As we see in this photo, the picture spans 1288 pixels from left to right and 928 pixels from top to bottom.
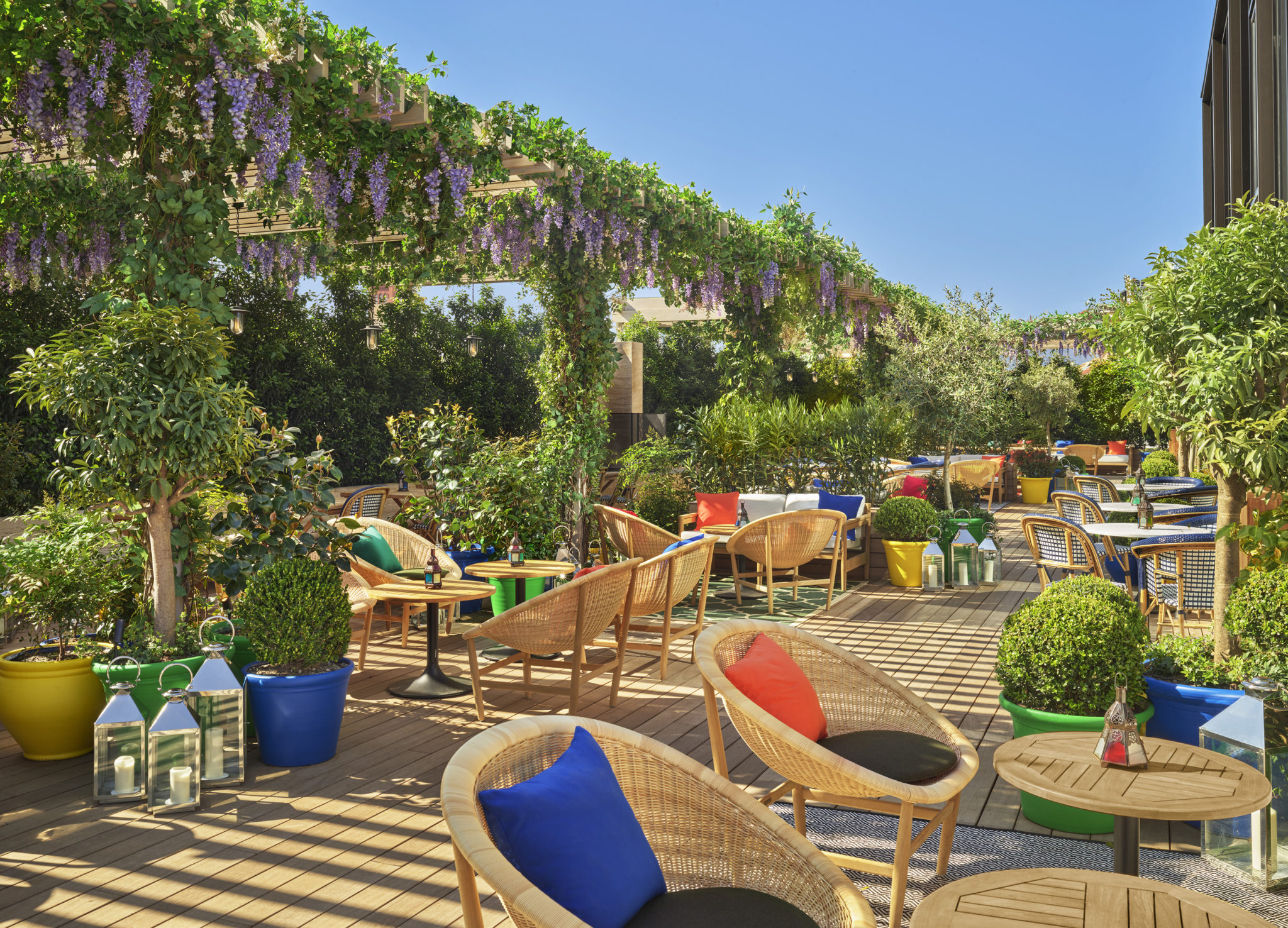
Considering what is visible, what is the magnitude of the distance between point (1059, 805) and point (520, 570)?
3215 mm

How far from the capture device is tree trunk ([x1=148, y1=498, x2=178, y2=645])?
13.3 ft

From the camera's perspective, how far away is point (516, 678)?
521 centimetres

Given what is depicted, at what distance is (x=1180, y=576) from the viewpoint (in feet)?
16.4

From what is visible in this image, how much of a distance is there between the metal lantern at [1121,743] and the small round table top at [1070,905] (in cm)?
59

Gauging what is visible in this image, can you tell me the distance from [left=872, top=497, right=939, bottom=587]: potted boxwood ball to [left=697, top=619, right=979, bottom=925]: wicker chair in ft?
17.8

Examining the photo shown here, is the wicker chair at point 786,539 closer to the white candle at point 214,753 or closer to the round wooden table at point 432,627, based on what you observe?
the round wooden table at point 432,627

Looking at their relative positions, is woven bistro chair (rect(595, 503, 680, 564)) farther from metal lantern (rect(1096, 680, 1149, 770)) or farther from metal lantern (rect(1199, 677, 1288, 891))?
metal lantern (rect(1096, 680, 1149, 770))

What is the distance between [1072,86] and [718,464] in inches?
2862

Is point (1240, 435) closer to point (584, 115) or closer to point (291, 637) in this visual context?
point (291, 637)

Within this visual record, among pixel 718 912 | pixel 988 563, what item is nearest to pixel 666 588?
pixel 718 912

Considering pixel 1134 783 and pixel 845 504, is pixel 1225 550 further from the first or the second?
pixel 845 504

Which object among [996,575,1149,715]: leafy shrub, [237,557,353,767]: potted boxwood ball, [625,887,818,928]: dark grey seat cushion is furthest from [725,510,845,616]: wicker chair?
[625,887,818,928]: dark grey seat cushion

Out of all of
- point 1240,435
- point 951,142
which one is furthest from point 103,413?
point 951,142

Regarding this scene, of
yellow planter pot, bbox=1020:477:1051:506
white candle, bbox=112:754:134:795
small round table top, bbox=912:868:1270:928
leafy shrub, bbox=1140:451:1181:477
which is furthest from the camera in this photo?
yellow planter pot, bbox=1020:477:1051:506
